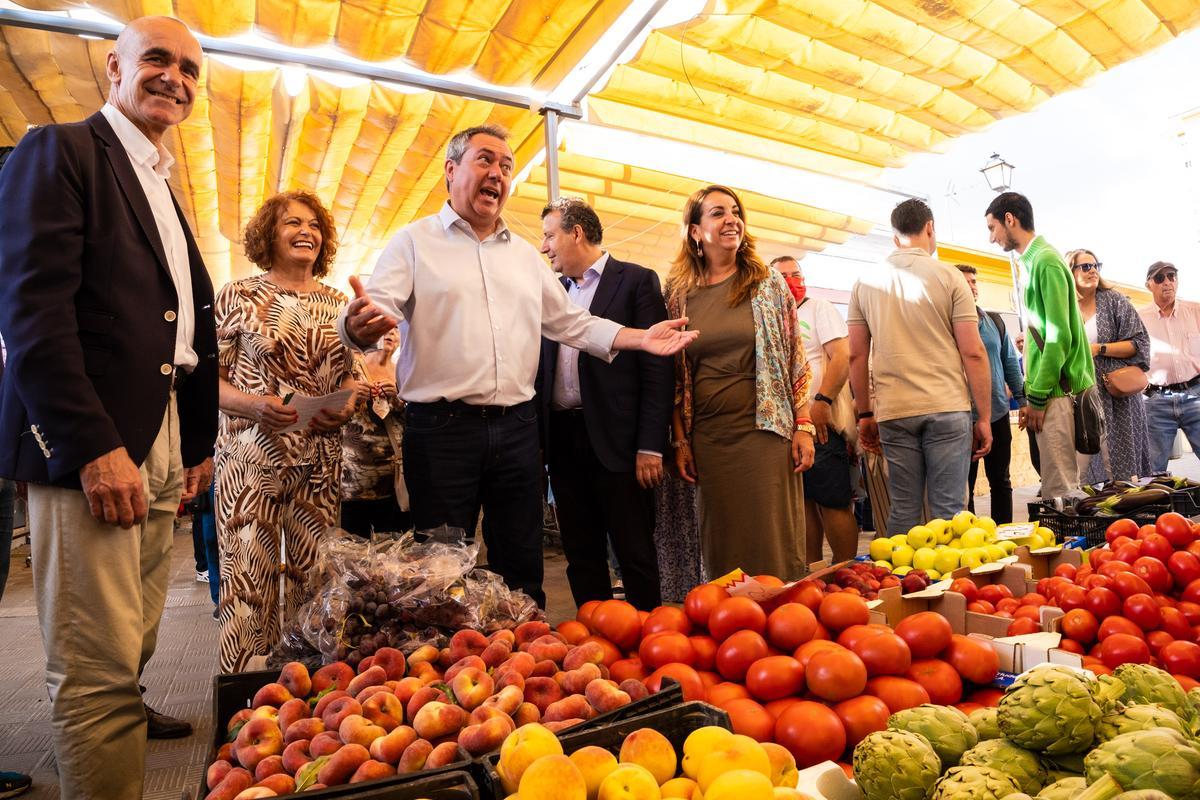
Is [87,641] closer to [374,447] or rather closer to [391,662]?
[391,662]

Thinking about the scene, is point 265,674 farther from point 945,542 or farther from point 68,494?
point 945,542

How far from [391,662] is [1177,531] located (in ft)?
7.11

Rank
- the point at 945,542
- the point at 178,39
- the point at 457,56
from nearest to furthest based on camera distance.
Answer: the point at 178,39
the point at 945,542
the point at 457,56

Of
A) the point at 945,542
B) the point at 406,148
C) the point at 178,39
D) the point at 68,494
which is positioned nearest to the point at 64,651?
the point at 68,494

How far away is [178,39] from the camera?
1.74 m

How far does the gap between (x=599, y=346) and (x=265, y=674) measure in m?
1.44

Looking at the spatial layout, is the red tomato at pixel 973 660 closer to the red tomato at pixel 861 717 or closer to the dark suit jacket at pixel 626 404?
the red tomato at pixel 861 717

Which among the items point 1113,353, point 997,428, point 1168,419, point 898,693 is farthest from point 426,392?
point 1168,419

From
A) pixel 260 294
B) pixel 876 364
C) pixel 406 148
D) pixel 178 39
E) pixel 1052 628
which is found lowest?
pixel 1052 628

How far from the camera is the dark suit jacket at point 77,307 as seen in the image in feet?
4.65

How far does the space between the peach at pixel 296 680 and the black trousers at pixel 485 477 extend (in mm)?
767

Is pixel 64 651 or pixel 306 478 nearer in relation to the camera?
pixel 64 651

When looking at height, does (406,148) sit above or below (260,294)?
above

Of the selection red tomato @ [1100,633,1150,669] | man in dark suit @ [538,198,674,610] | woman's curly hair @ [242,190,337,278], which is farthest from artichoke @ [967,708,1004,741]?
woman's curly hair @ [242,190,337,278]
